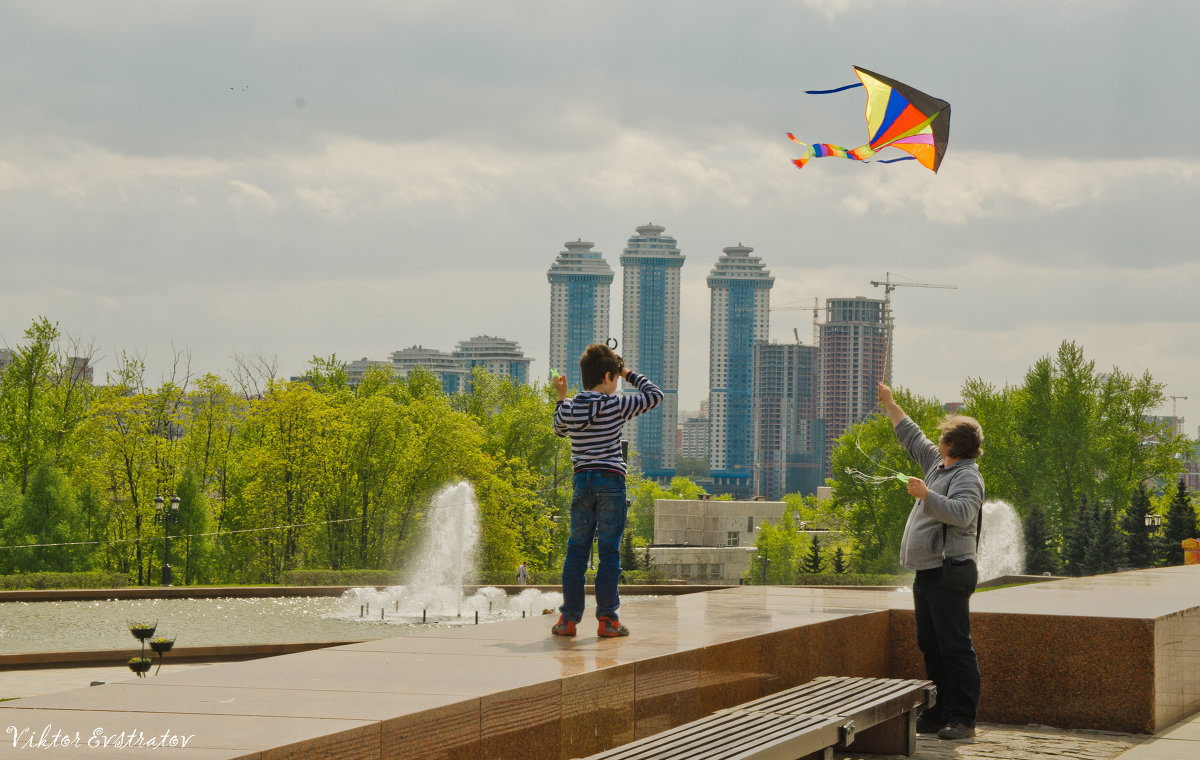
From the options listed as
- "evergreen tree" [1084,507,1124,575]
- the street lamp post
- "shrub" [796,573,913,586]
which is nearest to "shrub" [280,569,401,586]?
the street lamp post

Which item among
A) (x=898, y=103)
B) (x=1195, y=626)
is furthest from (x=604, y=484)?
(x=898, y=103)

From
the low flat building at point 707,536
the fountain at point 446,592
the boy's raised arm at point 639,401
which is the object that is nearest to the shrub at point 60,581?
the fountain at point 446,592

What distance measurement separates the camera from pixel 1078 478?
64.6m

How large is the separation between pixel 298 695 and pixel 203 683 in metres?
0.50

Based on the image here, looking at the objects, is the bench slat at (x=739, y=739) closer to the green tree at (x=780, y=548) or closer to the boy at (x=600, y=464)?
the boy at (x=600, y=464)

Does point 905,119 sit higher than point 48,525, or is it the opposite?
point 905,119

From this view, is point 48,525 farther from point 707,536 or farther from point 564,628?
point 707,536

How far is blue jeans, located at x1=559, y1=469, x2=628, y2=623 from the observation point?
7.02 meters

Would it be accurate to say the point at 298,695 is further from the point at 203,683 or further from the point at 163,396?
the point at 163,396

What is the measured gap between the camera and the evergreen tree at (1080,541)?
49.2 m

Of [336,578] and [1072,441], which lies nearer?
→ [336,578]

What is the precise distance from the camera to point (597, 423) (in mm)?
6996

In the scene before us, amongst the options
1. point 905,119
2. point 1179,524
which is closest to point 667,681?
point 905,119

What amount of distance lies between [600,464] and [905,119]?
6.11 meters
